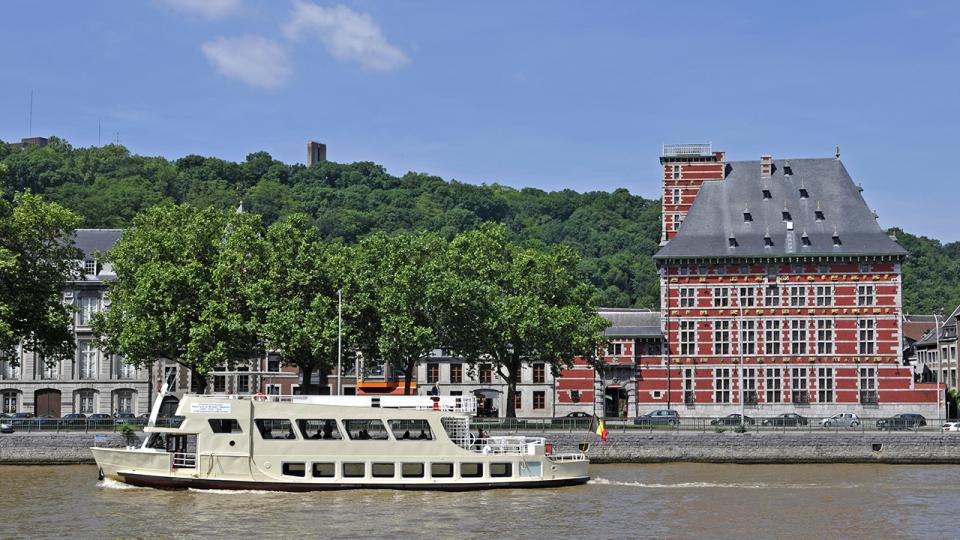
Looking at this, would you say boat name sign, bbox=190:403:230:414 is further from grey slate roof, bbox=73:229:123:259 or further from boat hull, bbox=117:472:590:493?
grey slate roof, bbox=73:229:123:259

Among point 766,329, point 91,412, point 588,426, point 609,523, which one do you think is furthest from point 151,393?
point 609,523

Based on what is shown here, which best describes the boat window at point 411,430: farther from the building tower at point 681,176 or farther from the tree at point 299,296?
the building tower at point 681,176

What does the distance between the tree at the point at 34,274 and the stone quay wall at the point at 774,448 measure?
97.4 ft

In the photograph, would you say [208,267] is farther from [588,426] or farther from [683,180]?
[683,180]

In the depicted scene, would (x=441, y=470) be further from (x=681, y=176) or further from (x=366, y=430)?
(x=681, y=176)

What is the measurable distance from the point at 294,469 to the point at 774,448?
1190 inches

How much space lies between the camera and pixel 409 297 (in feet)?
274

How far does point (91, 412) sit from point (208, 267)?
26.5 metres

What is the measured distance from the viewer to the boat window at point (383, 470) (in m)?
57.7

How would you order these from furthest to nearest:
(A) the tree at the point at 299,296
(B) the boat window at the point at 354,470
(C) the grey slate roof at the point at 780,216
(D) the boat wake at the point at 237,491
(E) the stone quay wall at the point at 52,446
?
(C) the grey slate roof at the point at 780,216, (A) the tree at the point at 299,296, (E) the stone quay wall at the point at 52,446, (B) the boat window at the point at 354,470, (D) the boat wake at the point at 237,491

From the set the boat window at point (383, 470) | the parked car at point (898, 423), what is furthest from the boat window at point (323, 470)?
the parked car at point (898, 423)

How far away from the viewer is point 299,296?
3233 inches

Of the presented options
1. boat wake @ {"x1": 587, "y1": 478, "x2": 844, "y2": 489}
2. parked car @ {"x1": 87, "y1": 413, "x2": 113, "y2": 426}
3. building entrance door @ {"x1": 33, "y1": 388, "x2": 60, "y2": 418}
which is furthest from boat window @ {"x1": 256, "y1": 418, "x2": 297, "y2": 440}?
building entrance door @ {"x1": 33, "y1": 388, "x2": 60, "y2": 418}

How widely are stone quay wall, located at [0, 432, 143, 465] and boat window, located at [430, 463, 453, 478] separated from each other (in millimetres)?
20680
